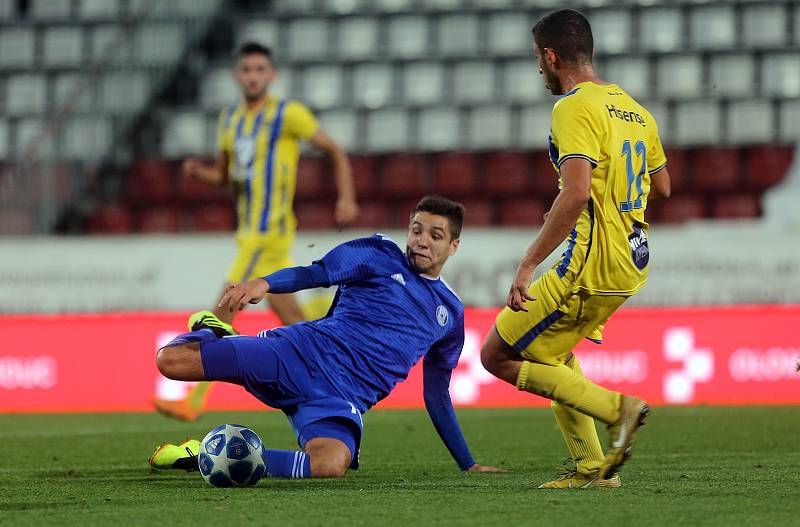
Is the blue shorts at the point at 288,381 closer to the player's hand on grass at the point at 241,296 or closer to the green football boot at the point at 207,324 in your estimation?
the green football boot at the point at 207,324

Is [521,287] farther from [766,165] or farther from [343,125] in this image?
[343,125]

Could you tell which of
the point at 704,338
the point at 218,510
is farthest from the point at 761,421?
the point at 218,510

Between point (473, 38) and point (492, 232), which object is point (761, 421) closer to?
point (492, 232)

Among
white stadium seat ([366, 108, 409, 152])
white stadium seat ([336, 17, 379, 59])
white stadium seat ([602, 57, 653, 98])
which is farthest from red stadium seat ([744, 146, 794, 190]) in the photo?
white stadium seat ([336, 17, 379, 59])

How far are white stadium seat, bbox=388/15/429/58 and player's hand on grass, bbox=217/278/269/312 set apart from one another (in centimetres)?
1189

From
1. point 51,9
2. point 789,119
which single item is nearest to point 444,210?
point 789,119

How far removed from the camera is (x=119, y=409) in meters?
11.5

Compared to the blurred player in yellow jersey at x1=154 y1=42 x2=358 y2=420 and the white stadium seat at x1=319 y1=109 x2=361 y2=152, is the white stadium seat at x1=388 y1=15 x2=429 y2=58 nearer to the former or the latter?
the white stadium seat at x1=319 y1=109 x2=361 y2=152

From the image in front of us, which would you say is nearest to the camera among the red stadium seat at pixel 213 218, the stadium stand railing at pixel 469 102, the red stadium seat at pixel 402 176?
the stadium stand railing at pixel 469 102

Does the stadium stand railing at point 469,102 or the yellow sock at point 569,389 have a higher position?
the stadium stand railing at point 469,102

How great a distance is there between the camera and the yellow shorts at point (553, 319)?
4.97m

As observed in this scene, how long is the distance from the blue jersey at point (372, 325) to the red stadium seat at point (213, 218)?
9.59 m

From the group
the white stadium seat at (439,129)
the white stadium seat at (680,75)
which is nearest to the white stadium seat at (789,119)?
the white stadium seat at (680,75)

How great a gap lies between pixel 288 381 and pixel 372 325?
0.42 meters
